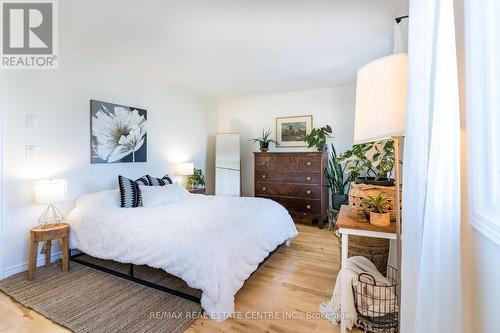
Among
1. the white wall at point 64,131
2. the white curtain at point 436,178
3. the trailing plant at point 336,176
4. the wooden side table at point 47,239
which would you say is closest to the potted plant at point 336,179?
the trailing plant at point 336,176

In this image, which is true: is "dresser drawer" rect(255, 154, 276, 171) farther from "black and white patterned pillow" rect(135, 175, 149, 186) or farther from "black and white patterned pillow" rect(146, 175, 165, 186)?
"black and white patterned pillow" rect(135, 175, 149, 186)

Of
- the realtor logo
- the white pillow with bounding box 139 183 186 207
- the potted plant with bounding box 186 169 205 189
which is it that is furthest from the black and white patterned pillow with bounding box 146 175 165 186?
the realtor logo

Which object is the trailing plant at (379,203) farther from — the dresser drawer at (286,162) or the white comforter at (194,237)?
the dresser drawer at (286,162)

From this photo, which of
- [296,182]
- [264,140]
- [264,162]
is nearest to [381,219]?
[296,182]

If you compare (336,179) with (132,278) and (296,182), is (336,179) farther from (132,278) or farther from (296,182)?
(132,278)

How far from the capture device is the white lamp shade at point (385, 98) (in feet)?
3.80

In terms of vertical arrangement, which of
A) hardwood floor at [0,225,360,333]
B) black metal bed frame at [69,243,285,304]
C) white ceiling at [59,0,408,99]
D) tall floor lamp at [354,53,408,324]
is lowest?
hardwood floor at [0,225,360,333]

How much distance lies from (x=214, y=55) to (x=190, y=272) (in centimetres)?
250

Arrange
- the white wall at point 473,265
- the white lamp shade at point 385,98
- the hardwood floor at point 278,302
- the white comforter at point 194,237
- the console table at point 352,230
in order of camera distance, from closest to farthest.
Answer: the white wall at point 473,265 → the white lamp shade at point 385,98 → the console table at point 352,230 → the hardwood floor at point 278,302 → the white comforter at point 194,237

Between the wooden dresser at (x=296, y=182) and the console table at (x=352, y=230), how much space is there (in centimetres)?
245

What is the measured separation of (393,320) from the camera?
5.09ft

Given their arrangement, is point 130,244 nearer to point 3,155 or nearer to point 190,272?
point 190,272

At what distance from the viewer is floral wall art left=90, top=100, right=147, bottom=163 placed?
3.23 m

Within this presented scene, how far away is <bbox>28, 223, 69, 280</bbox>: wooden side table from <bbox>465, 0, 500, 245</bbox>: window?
3265mm
